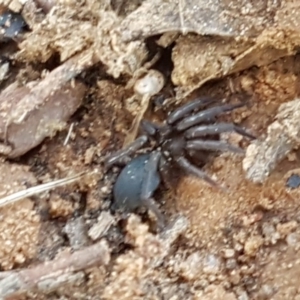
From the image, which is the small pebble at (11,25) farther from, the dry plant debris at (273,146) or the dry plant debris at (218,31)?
the dry plant debris at (273,146)

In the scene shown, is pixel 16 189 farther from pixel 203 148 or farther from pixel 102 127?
pixel 203 148

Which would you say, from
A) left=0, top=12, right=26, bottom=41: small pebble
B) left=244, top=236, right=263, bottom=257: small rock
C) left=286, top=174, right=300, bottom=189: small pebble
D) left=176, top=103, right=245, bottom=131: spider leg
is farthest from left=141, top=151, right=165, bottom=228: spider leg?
left=0, top=12, right=26, bottom=41: small pebble

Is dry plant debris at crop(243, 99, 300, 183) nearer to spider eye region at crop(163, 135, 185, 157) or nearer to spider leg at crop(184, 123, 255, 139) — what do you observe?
spider leg at crop(184, 123, 255, 139)

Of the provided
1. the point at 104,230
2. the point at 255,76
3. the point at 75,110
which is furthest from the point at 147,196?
the point at 255,76

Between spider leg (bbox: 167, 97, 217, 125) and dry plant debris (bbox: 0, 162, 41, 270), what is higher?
dry plant debris (bbox: 0, 162, 41, 270)

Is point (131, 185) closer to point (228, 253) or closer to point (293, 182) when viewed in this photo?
point (228, 253)

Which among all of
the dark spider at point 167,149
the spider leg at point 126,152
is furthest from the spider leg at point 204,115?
the spider leg at point 126,152
